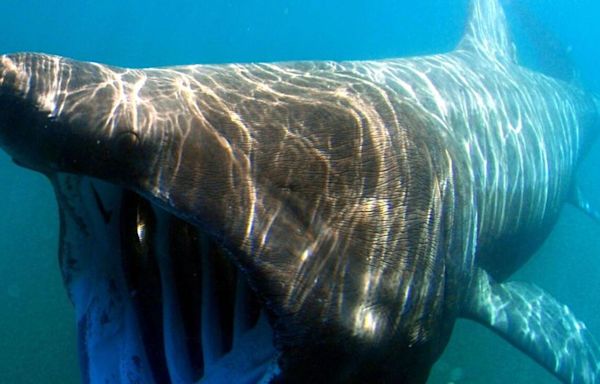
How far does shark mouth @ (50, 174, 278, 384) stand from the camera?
2652mm

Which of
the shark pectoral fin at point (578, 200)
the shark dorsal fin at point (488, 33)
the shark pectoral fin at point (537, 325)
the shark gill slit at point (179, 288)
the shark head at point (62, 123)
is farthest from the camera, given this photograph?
the shark pectoral fin at point (578, 200)

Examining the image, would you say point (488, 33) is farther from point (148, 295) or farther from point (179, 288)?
point (148, 295)

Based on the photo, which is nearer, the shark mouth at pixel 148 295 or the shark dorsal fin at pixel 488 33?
the shark mouth at pixel 148 295

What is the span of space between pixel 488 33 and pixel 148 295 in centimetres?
631

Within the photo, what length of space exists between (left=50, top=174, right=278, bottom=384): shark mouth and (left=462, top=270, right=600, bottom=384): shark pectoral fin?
2183mm

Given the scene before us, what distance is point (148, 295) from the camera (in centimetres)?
293

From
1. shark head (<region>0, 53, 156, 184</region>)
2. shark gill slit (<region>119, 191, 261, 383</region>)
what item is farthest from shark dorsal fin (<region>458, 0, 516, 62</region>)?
shark head (<region>0, 53, 156, 184</region>)

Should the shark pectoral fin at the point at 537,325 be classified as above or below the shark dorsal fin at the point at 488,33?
below

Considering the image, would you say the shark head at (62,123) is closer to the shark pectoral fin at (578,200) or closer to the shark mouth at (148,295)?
the shark mouth at (148,295)

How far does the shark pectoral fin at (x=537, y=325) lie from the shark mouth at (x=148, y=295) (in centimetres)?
218

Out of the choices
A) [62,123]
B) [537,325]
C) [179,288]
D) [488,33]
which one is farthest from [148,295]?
[488,33]

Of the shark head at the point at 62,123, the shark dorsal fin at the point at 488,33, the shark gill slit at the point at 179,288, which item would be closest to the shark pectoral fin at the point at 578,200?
the shark dorsal fin at the point at 488,33

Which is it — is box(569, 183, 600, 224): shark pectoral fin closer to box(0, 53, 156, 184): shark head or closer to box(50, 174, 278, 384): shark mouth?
box(50, 174, 278, 384): shark mouth

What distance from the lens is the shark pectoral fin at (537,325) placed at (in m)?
4.63
